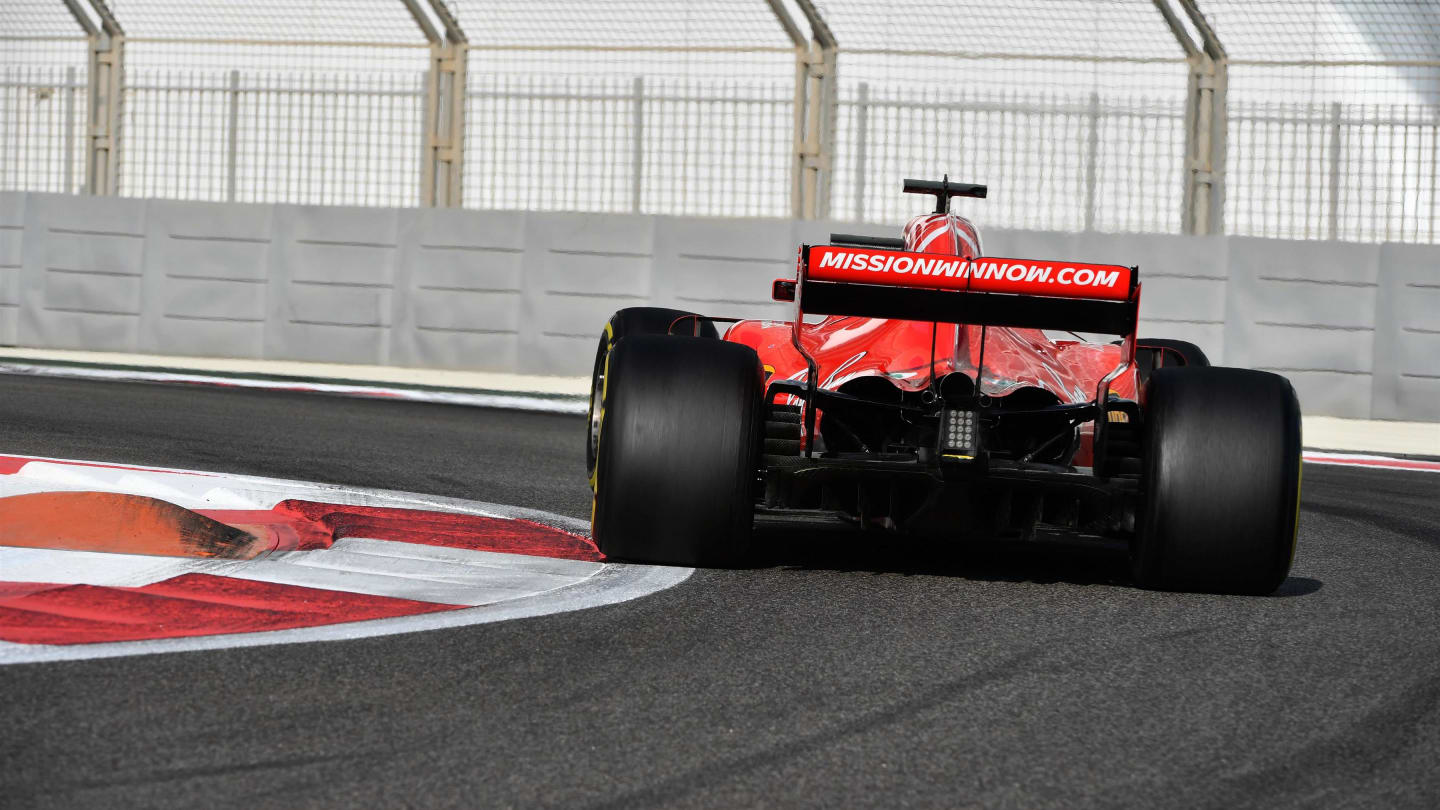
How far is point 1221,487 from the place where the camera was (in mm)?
5512

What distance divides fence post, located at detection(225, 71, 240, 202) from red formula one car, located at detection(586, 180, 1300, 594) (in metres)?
11.3

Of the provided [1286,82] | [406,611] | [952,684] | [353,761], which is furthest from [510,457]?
[1286,82]

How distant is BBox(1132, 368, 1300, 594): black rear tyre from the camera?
18.1 ft

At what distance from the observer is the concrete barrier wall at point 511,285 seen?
14.8 m

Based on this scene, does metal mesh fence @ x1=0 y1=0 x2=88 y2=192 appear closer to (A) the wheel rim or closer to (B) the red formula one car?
(A) the wheel rim

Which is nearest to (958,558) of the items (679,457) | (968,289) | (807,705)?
(968,289)

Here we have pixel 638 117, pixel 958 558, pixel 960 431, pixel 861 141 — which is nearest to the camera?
pixel 960 431

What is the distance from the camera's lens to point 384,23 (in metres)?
16.1

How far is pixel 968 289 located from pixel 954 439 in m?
0.50

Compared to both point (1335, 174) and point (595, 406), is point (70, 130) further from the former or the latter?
point (1335, 174)

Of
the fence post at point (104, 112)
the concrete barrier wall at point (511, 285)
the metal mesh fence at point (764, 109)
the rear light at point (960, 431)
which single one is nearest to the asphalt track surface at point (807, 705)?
the rear light at point (960, 431)

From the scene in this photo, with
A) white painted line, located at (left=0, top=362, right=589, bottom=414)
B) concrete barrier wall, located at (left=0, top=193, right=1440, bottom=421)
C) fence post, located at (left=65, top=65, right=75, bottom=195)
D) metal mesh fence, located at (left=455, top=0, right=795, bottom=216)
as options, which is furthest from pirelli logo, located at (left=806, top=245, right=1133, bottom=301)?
fence post, located at (left=65, top=65, right=75, bottom=195)

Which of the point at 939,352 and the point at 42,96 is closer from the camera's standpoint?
the point at 939,352

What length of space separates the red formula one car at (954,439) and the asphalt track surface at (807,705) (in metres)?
0.20
